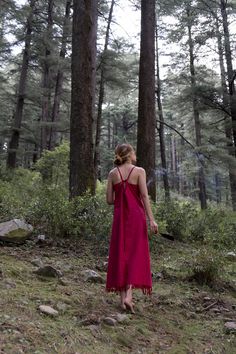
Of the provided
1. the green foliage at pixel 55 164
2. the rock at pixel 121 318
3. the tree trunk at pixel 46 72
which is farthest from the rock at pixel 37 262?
the tree trunk at pixel 46 72

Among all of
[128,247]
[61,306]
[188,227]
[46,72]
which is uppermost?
[46,72]

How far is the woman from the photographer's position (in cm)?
403

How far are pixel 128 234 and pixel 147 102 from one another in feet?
22.1

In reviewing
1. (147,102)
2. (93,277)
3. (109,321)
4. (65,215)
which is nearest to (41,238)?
(65,215)

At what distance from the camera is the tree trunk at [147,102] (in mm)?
10062

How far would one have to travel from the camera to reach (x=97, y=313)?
148 inches

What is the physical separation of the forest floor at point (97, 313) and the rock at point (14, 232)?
0.65ft

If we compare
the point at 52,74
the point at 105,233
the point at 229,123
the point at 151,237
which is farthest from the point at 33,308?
the point at 52,74

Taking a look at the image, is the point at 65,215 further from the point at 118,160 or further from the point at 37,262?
the point at 118,160

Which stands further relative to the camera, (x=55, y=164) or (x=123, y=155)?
(x=55, y=164)

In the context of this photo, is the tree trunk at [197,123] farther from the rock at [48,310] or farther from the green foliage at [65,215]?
the rock at [48,310]

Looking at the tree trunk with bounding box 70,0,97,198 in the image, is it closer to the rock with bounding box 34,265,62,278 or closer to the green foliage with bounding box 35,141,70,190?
the rock with bounding box 34,265,62,278

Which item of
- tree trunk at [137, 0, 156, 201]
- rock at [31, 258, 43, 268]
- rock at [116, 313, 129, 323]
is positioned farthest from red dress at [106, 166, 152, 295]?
tree trunk at [137, 0, 156, 201]

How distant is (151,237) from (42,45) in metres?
15.2
